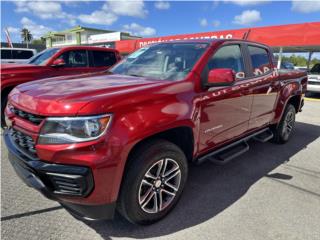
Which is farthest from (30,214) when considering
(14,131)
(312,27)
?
(312,27)

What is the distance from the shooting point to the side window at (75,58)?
24.3 ft

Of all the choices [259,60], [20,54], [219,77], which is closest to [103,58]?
[259,60]

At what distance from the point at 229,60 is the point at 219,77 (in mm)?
862

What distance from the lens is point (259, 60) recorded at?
4477 mm

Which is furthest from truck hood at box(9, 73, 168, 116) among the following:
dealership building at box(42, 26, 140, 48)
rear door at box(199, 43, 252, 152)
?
dealership building at box(42, 26, 140, 48)

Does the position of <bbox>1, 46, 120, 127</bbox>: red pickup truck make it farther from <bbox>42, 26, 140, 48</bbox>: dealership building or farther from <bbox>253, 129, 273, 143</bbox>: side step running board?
<bbox>42, 26, 140, 48</bbox>: dealership building

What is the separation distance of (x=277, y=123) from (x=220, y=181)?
2102 mm

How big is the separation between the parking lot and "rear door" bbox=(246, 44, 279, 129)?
78 cm

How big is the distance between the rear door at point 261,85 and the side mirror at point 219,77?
1.06m

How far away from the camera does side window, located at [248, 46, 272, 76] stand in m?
4.25

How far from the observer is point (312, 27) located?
47.1 feet

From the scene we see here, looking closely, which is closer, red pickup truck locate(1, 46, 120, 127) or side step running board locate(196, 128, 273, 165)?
side step running board locate(196, 128, 273, 165)

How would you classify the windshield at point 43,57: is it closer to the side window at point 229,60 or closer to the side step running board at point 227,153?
the side window at point 229,60

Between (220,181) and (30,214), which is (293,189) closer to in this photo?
(220,181)
